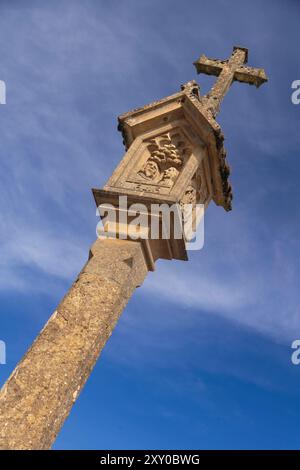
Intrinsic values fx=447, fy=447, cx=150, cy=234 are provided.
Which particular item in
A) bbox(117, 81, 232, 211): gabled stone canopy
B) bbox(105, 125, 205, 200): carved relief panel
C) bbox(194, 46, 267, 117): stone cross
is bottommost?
bbox(105, 125, 205, 200): carved relief panel

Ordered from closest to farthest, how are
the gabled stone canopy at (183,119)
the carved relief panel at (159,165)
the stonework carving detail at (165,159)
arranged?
the carved relief panel at (159,165)
the stonework carving detail at (165,159)
the gabled stone canopy at (183,119)

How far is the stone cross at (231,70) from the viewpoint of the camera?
755 cm

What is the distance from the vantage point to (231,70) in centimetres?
801

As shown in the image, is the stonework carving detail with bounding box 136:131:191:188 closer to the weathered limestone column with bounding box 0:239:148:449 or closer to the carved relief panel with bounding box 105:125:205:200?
the carved relief panel with bounding box 105:125:205:200

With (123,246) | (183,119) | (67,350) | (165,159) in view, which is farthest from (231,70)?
(67,350)

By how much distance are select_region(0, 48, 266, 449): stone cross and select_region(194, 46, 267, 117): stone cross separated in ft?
0.21

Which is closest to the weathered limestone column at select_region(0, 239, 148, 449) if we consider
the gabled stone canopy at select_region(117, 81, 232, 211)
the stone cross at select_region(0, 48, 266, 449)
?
the stone cross at select_region(0, 48, 266, 449)

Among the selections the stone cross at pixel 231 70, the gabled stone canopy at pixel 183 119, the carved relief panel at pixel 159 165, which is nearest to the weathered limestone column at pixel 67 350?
the carved relief panel at pixel 159 165

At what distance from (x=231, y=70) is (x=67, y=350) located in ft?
19.7

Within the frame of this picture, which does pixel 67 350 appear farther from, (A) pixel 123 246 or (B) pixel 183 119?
(B) pixel 183 119

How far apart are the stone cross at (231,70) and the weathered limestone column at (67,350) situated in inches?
149

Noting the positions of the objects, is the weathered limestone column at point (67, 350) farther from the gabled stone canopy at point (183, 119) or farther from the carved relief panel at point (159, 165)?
the gabled stone canopy at point (183, 119)

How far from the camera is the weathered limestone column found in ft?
12.1
